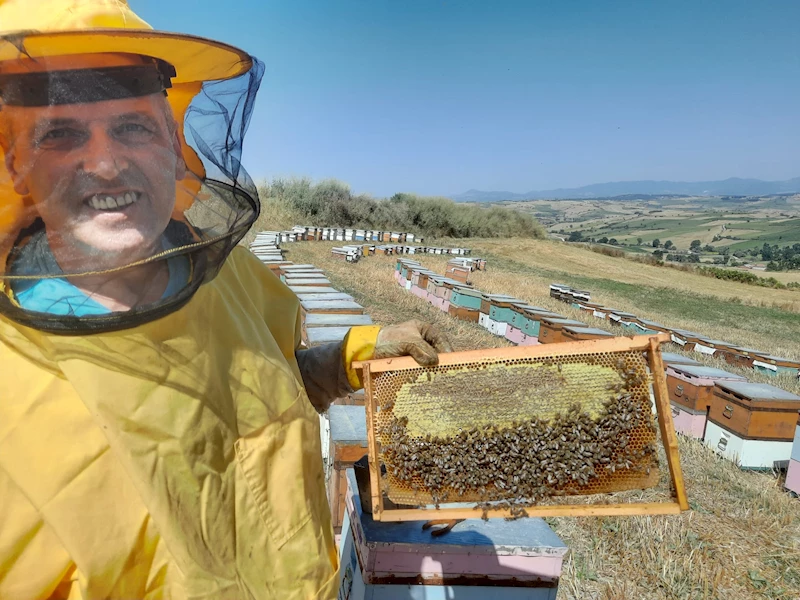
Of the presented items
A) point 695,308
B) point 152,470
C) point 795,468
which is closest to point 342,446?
point 152,470

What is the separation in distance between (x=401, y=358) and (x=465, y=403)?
34 centimetres

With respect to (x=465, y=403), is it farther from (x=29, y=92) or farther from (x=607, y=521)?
(x=607, y=521)

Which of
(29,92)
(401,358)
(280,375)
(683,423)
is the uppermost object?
(29,92)

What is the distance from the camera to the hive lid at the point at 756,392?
5.59 meters

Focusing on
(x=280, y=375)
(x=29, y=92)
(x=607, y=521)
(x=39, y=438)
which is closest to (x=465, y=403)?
(x=280, y=375)

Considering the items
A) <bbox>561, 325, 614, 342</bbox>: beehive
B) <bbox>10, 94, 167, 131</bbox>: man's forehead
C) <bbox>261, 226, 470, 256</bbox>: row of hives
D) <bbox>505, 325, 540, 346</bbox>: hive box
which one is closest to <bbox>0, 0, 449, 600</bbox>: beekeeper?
<bbox>10, 94, 167, 131</bbox>: man's forehead

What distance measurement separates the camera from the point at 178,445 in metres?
1.19

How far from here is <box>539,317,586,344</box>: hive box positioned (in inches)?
347

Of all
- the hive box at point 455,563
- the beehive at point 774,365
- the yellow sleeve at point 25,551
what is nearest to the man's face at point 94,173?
the yellow sleeve at point 25,551

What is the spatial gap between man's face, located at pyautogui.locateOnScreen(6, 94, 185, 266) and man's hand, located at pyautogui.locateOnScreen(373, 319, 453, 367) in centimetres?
96

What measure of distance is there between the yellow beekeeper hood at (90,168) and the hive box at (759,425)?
5.99 m

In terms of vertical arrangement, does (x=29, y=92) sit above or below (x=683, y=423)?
above

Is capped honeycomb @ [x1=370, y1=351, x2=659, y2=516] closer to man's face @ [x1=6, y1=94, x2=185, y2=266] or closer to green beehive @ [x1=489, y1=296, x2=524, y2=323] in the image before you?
man's face @ [x1=6, y1=94, x2=185, y2=266]

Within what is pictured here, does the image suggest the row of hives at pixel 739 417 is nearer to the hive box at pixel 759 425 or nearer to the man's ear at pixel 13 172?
the hive box at pixel 759 425
